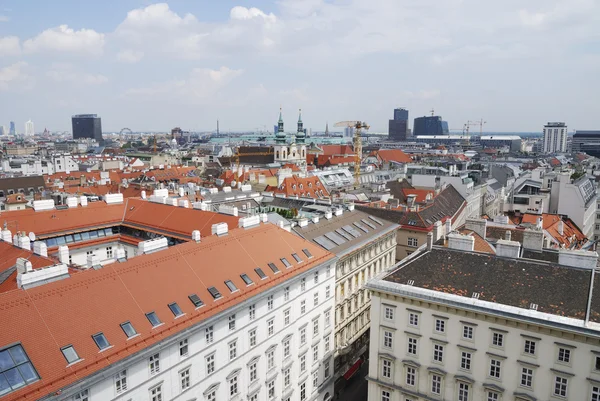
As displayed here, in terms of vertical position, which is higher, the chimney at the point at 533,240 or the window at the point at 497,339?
the chimney at the point at 533,240

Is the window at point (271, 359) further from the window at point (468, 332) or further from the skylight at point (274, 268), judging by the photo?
the window at point (468, 332)

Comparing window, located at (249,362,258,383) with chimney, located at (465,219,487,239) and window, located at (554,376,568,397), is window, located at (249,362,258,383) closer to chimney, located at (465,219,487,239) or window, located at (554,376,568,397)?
window, located at (554,376,568,397)

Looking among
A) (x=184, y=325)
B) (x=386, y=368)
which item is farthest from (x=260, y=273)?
(x=386, y=368)

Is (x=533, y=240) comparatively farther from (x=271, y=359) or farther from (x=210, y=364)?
(x=210, y=364)

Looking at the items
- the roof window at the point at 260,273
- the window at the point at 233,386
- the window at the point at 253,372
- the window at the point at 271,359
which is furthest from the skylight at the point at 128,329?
the window at the point at 271,359

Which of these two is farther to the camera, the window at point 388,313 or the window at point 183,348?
the window at point 388,313

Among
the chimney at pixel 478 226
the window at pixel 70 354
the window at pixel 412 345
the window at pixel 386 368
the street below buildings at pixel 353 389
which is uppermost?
the chimney at pixel 478 226
